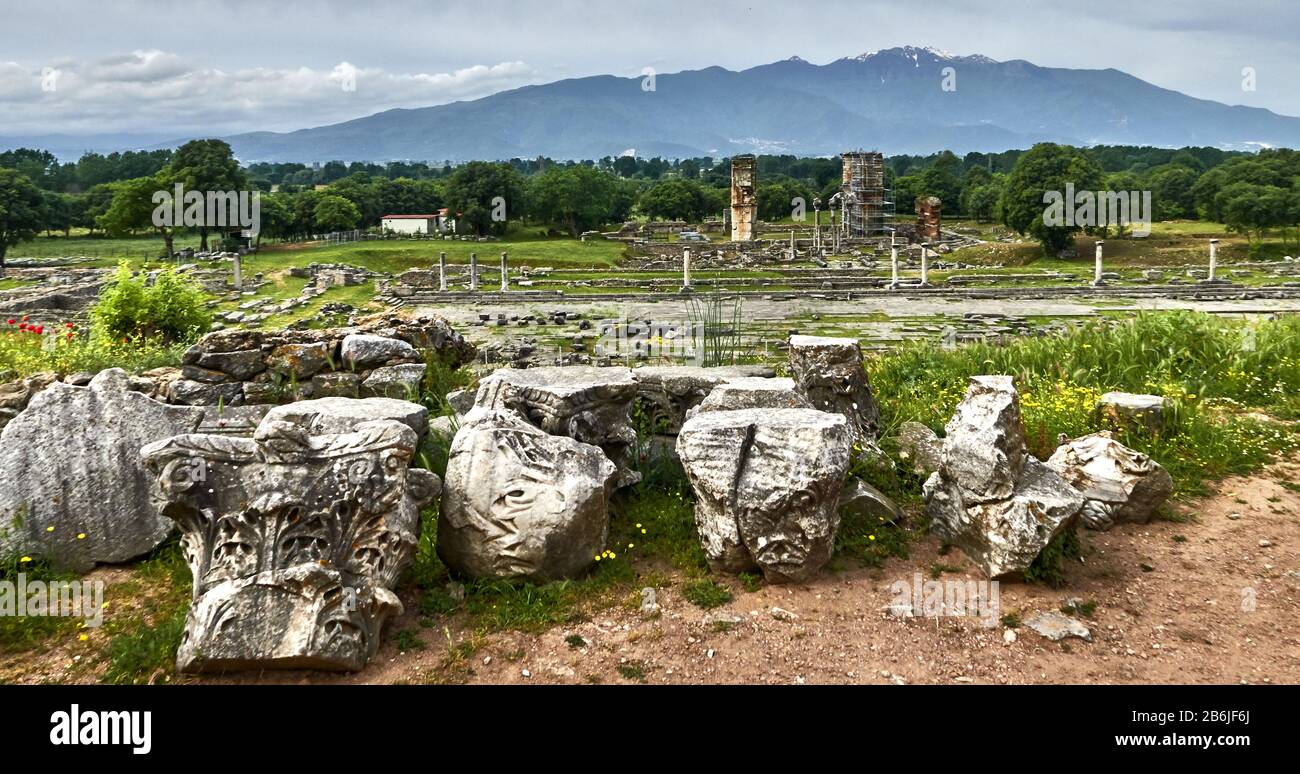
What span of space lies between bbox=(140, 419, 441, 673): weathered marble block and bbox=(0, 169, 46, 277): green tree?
173 feet

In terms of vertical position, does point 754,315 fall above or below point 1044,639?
above

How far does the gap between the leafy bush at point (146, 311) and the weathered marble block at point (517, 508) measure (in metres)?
6.99

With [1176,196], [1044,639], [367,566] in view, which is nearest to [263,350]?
[367,566]

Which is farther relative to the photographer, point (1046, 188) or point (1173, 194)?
point (1173, 194)

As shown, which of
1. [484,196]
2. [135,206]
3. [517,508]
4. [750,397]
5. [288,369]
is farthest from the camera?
[484,196]

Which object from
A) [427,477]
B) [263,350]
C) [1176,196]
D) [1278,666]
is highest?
[1176,196]

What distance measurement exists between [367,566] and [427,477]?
655mm

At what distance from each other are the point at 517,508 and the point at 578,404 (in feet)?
3.83

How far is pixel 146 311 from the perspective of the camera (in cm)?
1021

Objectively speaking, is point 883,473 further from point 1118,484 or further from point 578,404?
point 578,404

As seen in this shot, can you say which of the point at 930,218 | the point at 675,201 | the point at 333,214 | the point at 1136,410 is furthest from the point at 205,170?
the point at 1136,410

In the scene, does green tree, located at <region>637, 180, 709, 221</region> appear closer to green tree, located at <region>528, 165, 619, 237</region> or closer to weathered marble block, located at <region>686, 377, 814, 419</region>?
green tree, located at <region>528, 165, 619, 237</region>

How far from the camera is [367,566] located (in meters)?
4.53

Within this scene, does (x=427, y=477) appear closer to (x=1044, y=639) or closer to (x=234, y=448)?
(x=234, y=448)
